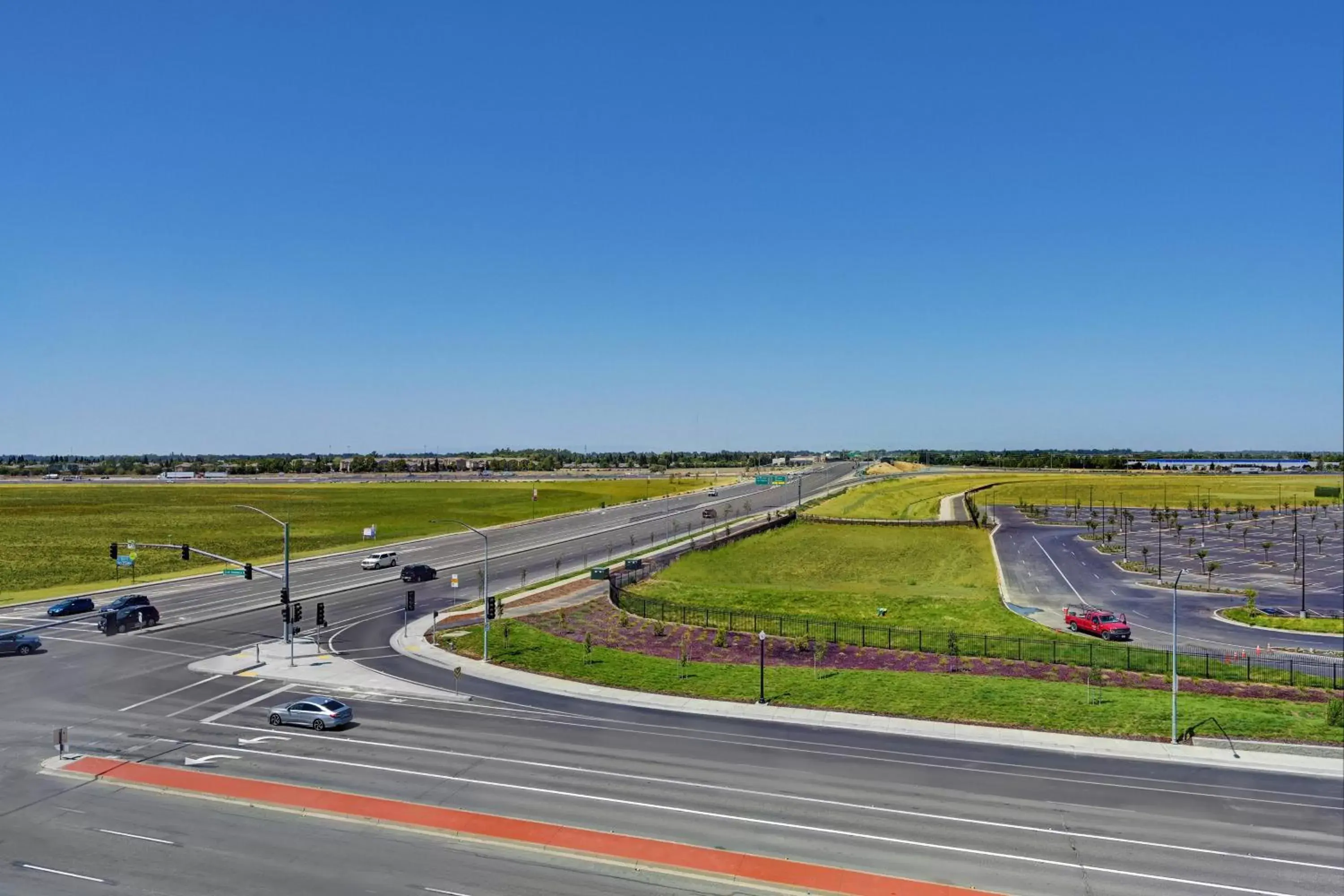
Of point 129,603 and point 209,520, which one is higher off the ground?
point 209,520

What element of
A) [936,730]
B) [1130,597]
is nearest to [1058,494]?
[1130,597]

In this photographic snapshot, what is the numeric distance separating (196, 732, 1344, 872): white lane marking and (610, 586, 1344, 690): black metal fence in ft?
50.2

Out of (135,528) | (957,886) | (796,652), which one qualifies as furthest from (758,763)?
(135,528)

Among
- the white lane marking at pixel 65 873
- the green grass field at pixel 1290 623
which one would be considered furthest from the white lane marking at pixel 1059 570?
the white lane marking at pixel 65 873

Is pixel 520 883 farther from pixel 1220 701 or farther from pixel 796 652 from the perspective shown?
pixel 1220 701

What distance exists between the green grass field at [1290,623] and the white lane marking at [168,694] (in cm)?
6631

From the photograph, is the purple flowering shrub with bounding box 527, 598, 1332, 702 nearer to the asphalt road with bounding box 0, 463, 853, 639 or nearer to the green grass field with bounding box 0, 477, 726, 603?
the asphalt road with bounding box 0, 463, 853, 639

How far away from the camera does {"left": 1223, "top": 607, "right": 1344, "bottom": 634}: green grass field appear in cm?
5272

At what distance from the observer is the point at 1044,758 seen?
3078 cm

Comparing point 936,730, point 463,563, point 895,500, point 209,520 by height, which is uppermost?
point 895,500

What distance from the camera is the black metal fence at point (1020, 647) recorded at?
1623 inches

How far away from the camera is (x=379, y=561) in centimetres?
8075

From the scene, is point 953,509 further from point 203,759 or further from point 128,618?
point 203,759

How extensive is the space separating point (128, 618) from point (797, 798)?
49135mm
